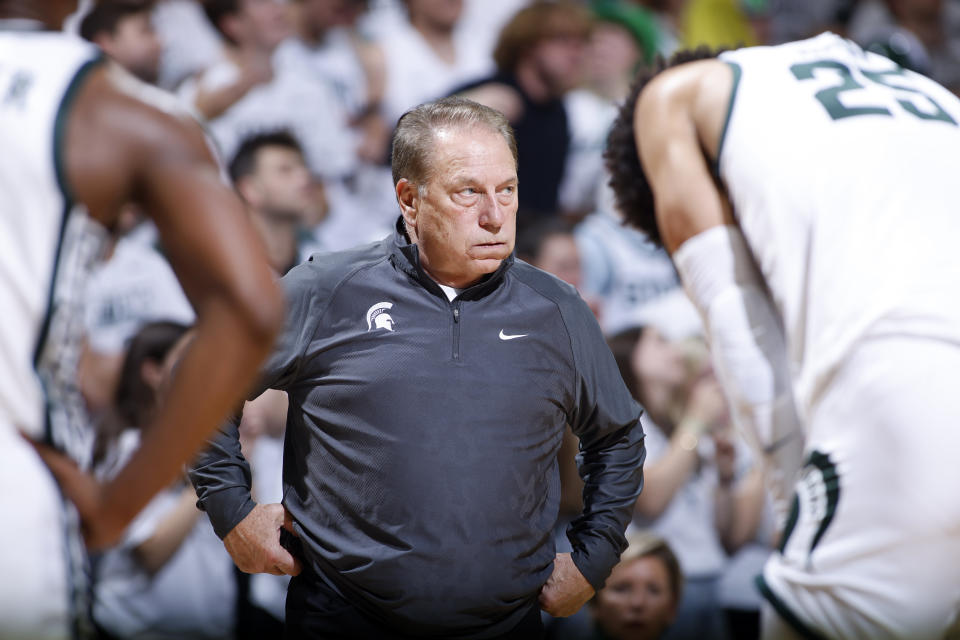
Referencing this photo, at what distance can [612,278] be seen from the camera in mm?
5039

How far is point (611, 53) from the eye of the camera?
5863 millimetres

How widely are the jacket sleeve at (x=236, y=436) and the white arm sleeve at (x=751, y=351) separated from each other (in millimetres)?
847

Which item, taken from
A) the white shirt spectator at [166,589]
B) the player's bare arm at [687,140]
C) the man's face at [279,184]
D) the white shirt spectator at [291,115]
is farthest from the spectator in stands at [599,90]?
the player's bare arm at [687,140]

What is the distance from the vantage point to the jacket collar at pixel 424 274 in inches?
84.8

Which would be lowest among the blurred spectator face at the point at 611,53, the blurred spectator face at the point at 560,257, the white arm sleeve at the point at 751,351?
the blurred spectator face at the point at 560,257

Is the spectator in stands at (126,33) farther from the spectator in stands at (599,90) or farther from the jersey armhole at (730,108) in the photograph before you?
the jersey armhole at (730,108)

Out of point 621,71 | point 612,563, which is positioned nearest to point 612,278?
point 621,71

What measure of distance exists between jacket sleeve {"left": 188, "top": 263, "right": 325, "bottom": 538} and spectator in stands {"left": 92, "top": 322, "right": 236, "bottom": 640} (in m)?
1.61

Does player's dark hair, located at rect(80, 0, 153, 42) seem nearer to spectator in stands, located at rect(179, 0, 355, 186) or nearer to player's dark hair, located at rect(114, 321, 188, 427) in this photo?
spectator in stands, located at rect(179, 0, 355, 186)

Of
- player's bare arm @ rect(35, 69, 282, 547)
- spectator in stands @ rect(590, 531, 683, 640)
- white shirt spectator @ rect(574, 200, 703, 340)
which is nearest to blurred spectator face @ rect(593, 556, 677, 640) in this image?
spectator in stands @ rect(590, 531, 683, 640)

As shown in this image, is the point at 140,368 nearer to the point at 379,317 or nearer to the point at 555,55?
the point at 379,317

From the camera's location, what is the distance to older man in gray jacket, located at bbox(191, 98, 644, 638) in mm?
2035

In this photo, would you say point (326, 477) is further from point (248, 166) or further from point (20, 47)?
point (248, 166)

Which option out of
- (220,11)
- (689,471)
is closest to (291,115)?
(220,11)
